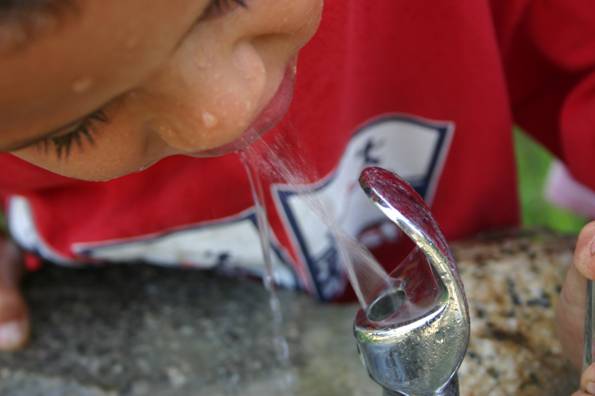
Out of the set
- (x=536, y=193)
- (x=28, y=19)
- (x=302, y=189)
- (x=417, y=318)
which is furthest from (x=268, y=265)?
(x=536, y=193)

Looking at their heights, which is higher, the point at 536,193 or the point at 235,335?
the point at 235,335

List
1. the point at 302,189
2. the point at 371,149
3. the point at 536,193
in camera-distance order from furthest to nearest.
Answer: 1. the point at 536,193
2. the point at 371,149
3. the point at 302,189

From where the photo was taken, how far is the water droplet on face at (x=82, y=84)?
365 mm

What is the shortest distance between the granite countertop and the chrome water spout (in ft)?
0.47

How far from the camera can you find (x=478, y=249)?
837 mm

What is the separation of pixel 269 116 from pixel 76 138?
11 cm

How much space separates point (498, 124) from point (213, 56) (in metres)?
0.52

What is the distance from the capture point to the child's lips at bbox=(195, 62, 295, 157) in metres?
0.48

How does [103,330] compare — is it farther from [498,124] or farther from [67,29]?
[67,29]

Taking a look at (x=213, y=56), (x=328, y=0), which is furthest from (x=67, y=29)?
(x=328, y=0)

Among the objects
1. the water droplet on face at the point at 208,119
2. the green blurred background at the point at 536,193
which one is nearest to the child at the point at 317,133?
the water droplet on face at the point at 208,119

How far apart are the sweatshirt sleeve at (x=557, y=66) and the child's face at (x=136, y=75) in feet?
1.38

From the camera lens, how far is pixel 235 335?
35.6 inches

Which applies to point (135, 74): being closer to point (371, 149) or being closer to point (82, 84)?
point (82, 84)
